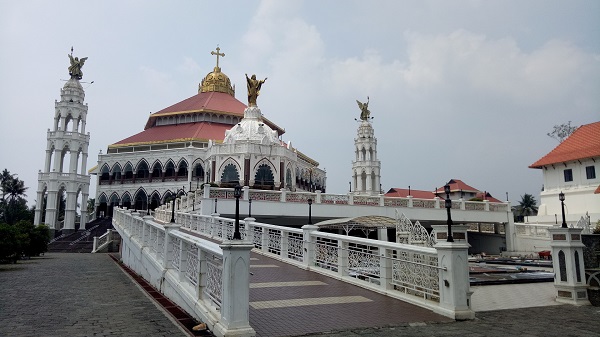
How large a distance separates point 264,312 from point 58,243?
40.1 meters

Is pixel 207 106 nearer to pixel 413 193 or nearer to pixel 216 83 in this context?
pixel 216 83

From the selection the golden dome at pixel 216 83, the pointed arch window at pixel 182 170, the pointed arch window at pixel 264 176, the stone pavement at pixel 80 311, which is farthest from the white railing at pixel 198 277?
the golden dome at pixel 216 83

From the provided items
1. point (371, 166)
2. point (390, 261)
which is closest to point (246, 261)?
point (390, 261)

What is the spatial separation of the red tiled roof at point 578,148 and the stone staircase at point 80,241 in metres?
43.8

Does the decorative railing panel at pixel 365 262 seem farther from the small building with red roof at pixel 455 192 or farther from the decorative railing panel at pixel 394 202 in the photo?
the small building with red roof at pixel 455 192

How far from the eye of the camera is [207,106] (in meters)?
60.2

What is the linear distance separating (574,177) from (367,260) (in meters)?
35.2

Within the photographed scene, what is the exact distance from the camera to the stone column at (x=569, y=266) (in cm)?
943

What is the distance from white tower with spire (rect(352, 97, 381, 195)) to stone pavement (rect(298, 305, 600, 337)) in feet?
156

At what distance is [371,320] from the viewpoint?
6660mm

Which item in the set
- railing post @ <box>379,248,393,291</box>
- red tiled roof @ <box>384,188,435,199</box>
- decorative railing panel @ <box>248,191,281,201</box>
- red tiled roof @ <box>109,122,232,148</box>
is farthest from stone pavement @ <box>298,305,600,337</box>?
red tiled roof @ <box>384,188,435,199</box>

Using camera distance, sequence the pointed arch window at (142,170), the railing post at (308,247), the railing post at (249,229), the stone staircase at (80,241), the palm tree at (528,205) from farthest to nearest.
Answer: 1. the palm tree at (528,205)
2. the pointed arch window at (142,170)
3. the stone staircase at (80,241)
4. the railing post at (249,229)
5. the railing post at (308,247)

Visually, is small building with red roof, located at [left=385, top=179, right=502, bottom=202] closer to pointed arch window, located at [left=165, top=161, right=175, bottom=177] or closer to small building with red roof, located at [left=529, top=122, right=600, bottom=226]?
Result: small building with red roof, located at [left=529, top=122, right=600, bottom=226]

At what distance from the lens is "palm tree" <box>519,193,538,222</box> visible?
7675 cm
